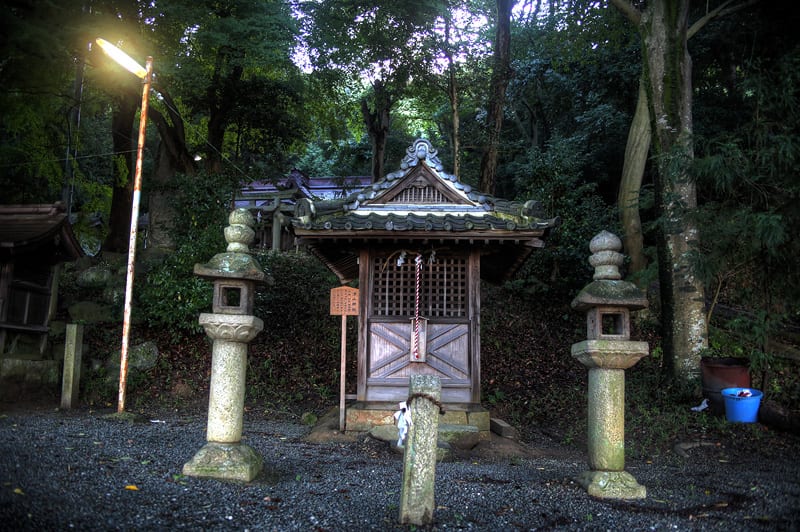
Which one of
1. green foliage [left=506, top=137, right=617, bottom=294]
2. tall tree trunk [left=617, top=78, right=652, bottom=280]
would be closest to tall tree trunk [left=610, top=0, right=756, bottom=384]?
green foliage [left=506, top=137, right=617, bottom=294]

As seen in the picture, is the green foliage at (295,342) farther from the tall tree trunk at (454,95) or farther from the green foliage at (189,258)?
the tall tree trunk at (454,95)

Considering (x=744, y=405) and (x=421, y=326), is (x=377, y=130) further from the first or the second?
(x=744, y=405)

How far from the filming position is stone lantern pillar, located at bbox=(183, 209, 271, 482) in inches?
210

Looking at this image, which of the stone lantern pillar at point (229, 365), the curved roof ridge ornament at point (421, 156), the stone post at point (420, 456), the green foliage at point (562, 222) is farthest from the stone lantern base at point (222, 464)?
the green foliage at point (562, 222)

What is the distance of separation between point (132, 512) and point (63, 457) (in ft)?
6.38

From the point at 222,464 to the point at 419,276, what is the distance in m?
4.39

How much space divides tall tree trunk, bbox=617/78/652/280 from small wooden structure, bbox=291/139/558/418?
7635 mm

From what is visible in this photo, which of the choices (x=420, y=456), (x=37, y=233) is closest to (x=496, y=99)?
(x=37, y=233)

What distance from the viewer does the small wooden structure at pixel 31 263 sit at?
9953 mm

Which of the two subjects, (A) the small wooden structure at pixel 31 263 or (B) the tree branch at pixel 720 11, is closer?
(A) the small wooden structure at pixel 31 263

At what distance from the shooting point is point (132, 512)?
4.18m

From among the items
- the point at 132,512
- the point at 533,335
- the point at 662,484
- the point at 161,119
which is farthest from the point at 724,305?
the point at 161,119

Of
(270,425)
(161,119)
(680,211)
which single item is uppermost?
(161,119)

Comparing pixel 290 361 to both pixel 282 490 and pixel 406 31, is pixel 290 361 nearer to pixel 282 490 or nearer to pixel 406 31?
pixel 282 490
